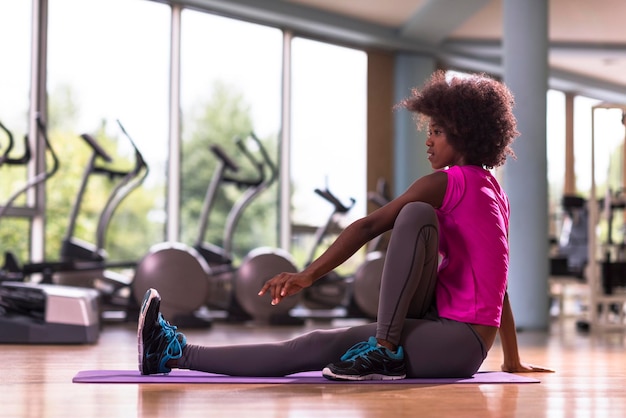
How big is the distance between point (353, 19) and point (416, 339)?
5799 millimetres

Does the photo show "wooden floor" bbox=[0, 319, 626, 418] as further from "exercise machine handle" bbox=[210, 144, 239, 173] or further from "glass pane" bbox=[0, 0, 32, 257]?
"glass pane" bbox=[0, 0, 32, 257]

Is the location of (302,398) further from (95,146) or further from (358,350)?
(95,146)

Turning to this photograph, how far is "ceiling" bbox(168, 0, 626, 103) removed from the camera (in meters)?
7.31

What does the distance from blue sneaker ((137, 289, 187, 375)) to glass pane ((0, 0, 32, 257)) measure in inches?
160

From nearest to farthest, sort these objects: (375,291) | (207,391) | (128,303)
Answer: (207,391), (128,303), (375,291)

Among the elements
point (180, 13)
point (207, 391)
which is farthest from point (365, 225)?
point (180, 13)

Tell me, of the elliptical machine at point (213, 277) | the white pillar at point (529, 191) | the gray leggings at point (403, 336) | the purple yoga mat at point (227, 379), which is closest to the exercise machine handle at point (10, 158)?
the elliptical machine at point (213, 277)

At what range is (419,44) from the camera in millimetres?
8336

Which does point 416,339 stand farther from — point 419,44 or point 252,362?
point 419,44

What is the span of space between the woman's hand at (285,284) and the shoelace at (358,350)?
297mm

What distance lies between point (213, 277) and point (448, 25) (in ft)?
10.4

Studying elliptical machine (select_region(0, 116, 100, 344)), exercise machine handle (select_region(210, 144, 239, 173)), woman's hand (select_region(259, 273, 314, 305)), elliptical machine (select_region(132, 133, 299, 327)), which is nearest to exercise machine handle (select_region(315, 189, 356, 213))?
elliptical machine (select_region(132, 133, 299, 327))

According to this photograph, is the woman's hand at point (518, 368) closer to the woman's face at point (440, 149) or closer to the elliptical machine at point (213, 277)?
the woman's face at point (440, 149)

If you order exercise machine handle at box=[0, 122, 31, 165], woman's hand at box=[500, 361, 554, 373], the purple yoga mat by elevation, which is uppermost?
exercise machine handle at box=[0, 122, 31, 165]
